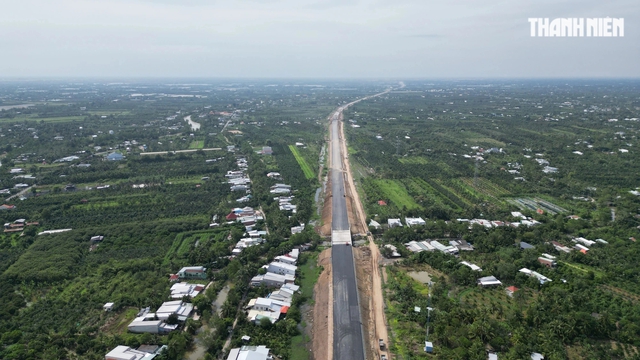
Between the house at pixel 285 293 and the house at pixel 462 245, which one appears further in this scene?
the house at pixel 462 245

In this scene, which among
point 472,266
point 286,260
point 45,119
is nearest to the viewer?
point 472,266

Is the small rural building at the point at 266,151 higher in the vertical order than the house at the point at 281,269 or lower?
higher

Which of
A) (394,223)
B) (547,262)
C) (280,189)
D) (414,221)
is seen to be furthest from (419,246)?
(280,189)

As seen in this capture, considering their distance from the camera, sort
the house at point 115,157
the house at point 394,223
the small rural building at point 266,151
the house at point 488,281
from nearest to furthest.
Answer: the house at point 488,281, the house at point 394,223, the house at point 115,157, the small rural building at point 266,151

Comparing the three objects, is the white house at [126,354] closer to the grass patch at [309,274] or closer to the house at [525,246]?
the grass patch at [309,274]

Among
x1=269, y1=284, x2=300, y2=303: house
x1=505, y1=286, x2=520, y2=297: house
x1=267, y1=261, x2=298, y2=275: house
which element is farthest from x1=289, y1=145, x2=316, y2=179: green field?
x1=505, y1=286, x2=520, y2=297: house

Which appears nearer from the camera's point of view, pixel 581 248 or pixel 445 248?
pixel 581 248

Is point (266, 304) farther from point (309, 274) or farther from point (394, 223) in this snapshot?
point (394, 223)

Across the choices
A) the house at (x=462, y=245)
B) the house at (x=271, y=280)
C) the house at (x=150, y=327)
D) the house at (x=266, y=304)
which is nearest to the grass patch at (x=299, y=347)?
the house at (x=266, y=304)
